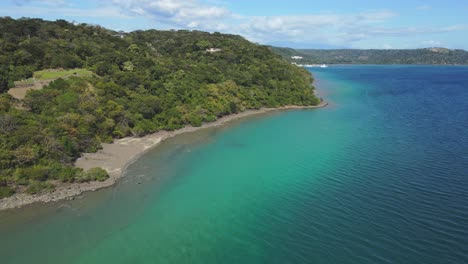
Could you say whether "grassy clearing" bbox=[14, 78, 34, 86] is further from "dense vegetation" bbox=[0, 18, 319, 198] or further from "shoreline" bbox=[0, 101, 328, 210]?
"shoreline" bbox=[0, 101, 328, 210]

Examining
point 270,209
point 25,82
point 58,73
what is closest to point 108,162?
point 270,209

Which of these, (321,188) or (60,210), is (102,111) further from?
(321,188)

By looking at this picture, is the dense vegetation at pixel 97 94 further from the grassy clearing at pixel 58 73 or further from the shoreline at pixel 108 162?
the grassy clearing at pixel 58 73

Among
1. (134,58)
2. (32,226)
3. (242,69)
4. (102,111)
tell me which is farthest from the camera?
(242,69)

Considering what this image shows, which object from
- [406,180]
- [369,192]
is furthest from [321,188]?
[406,180]

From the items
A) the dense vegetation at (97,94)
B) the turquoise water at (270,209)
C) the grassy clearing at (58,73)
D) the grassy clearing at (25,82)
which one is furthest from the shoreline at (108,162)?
the grassy clearing at (25,82)

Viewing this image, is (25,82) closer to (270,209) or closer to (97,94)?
(97,94)
